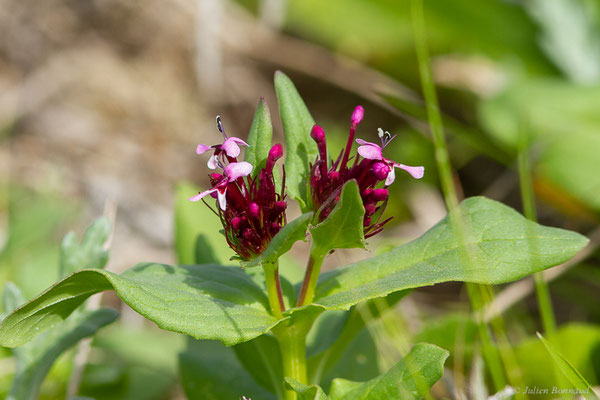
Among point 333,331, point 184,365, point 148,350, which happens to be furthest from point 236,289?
point 148,350

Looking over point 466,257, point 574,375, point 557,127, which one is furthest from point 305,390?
point 557,127

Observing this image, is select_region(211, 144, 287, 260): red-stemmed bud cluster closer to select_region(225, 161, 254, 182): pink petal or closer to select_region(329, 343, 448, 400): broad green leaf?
select_region(225, 161, 254, 182): pink petal

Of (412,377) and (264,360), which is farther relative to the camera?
(264,360)

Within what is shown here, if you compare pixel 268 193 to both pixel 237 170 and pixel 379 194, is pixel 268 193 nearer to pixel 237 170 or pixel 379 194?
pixel 237 170

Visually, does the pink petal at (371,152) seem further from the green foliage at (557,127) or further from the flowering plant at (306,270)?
the green foliage at (557,127)

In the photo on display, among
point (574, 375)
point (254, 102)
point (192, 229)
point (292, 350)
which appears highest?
point (254, 102)

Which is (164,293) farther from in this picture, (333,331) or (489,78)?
(489,78)
